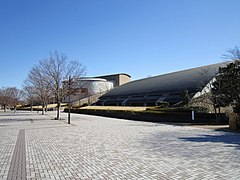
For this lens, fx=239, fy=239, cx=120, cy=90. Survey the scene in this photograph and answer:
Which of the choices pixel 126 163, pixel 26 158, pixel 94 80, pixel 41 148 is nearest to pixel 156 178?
pixel 126 163

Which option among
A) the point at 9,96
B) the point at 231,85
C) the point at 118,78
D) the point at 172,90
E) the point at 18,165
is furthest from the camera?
the point at 118,78

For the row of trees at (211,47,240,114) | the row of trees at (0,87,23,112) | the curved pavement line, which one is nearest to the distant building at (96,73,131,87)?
the row of trees at (0,87,23,112)

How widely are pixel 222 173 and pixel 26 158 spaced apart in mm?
5583

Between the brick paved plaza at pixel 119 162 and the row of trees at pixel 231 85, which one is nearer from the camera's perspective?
the brick paved plaza at pixel 119 162

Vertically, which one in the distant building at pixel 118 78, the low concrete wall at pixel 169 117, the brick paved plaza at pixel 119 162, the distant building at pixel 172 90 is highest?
the distant building at pixel 118 78

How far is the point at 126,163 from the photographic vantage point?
22.0ft

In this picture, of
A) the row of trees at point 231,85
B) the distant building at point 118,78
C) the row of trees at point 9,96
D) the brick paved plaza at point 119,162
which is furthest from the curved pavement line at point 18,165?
the distant building at point 118,78

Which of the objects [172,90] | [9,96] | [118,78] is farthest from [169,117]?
[118,78]

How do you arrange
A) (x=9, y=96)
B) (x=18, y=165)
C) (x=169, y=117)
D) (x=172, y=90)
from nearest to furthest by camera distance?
(x=18, y=165)
(x=169, y=117)
(x=172, y=90)
(x=9, y=96)

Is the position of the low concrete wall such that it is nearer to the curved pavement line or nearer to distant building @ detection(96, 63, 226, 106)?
distant building @ detection(96, 63, 226, 106)

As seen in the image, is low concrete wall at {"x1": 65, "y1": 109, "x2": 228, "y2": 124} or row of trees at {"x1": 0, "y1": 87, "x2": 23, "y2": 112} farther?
row of trees at {"x1": 0, "y1": 87, "x2": 23, "y2": 112}

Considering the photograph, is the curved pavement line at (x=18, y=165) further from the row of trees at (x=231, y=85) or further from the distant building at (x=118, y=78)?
the distant building at (x=118, y=78)

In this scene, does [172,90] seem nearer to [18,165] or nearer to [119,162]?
[119,162]

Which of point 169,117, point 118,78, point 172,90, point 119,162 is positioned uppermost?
point 118,78
